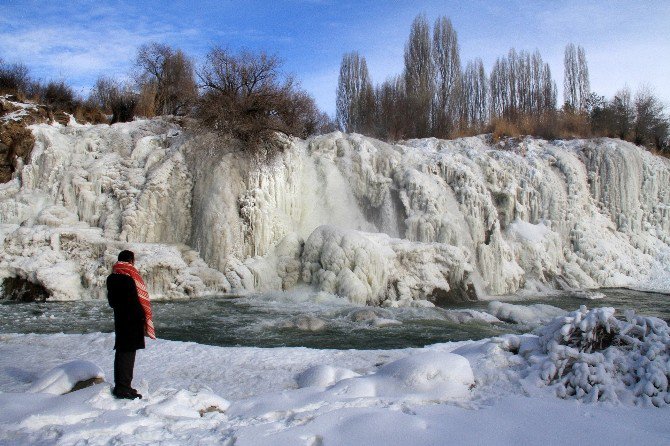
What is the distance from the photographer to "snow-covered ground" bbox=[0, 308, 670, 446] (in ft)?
12.3

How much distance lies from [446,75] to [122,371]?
34575 mm

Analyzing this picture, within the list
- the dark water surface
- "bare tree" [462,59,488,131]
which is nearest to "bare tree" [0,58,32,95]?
the dark water surface

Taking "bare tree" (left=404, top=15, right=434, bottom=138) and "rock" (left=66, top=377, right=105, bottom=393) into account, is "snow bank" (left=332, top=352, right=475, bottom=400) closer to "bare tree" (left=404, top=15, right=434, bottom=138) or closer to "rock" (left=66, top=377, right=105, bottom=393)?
"rock" (left=66, top=377, right=105, bottom=393)

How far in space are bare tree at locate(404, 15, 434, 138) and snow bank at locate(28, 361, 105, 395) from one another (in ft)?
96.2

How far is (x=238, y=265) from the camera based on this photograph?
558 inches

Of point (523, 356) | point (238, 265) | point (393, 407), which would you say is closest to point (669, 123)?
point (238, 265)

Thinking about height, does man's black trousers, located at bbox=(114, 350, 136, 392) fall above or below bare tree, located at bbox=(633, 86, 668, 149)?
below

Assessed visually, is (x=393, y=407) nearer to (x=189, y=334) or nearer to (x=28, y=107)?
(x=189, y=334)

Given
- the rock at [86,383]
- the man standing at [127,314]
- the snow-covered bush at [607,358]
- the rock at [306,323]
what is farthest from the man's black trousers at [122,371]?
the rock at [306,323]

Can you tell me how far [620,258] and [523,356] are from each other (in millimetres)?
17722

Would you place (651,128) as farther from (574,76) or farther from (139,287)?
(139,287)

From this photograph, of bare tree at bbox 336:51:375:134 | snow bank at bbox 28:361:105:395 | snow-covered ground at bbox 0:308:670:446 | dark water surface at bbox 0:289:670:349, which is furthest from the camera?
bare tree at bbox 336:51:375:134

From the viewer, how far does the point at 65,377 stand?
15.7ft

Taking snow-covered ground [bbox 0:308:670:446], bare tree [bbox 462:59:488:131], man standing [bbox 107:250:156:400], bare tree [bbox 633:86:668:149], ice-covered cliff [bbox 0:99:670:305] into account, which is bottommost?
snow-covered ground [bbox 0:308:670:446]
